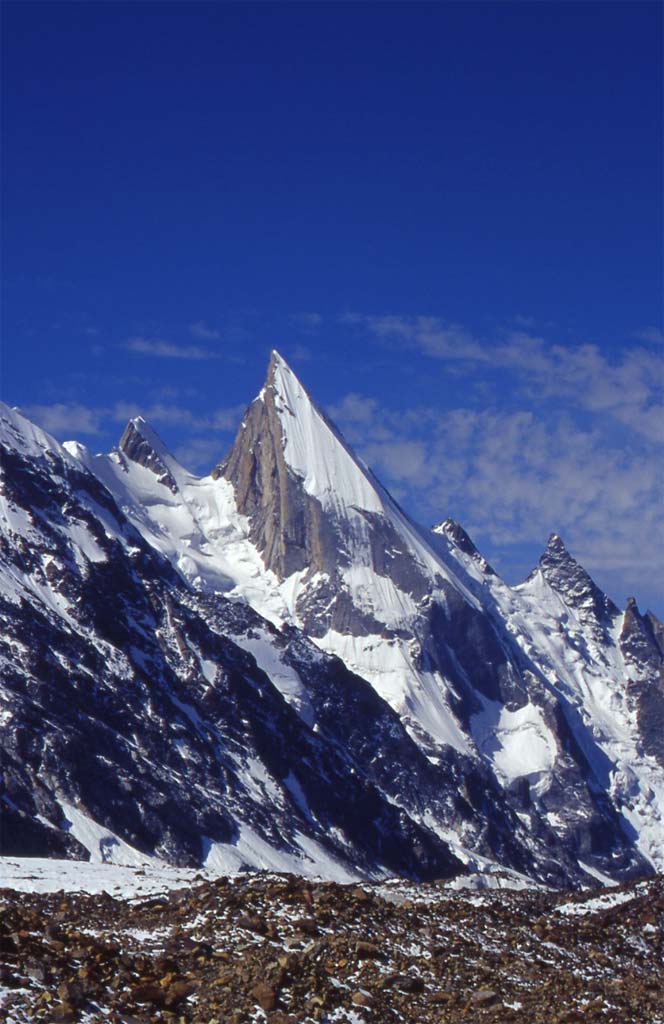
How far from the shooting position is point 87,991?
2923cm

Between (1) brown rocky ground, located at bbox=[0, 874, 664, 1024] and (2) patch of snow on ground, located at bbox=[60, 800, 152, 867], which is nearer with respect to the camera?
(1) brown rocky ground, located at bbox=[0, 874, 664, 1024]

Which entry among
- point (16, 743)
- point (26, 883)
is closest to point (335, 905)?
A: point (26, 883)

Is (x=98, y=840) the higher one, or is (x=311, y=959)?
(x=98, y=840)

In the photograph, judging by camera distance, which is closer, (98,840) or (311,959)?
(311,959)

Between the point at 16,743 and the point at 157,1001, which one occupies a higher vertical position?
the point at 16,743

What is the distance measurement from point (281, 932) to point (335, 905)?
3255 mm

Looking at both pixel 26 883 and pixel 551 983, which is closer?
pixel 551 983

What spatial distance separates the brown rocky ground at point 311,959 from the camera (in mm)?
29938

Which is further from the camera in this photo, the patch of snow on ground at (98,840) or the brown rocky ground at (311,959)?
the patch of snow on ground at (98,840)

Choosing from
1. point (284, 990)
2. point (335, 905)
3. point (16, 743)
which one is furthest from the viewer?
point (16, 743)

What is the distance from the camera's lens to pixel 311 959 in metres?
33.2

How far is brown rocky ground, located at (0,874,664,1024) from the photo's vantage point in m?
29.9

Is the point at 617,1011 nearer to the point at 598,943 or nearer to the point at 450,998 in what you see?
the point at 450,998

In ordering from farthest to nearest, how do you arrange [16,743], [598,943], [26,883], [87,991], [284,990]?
[16,743]
[26,883]
[598,943]
[284,990]
[87,991]
